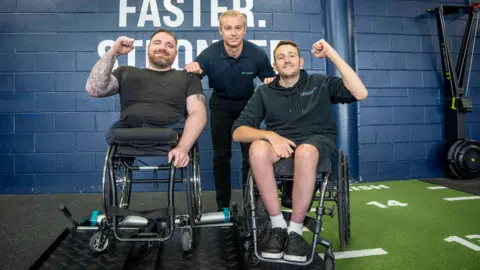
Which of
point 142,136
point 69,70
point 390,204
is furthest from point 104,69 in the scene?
point 390,204

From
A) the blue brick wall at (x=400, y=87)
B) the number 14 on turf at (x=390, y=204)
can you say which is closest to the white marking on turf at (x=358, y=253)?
the number 14 on turf at (x=390, y=204)

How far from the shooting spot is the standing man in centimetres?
231

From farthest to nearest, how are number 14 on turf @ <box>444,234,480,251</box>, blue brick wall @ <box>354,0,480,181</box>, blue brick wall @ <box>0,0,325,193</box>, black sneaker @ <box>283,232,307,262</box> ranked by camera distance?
blue brick wall @ <box>354,0,480,181</box> < blue brick wall @ <box>0,0,325,193</box> < number 14 on turf @ <box>444,234,480,251</box> < black sneaker @ <box>283,232,307,262</box>

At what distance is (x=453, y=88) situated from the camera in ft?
11.8

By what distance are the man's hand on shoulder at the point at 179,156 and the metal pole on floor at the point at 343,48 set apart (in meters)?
2.23

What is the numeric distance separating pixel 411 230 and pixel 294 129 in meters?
1.10


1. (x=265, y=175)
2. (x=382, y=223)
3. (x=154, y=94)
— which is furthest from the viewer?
(x=382, y=223)

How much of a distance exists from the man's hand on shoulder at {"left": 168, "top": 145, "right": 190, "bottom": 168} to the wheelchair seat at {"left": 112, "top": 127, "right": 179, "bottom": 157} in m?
0.04

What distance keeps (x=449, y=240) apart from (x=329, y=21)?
2450 millimetres

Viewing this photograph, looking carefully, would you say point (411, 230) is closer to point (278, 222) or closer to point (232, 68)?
point (278, 222)

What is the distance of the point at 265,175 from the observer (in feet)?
5.09

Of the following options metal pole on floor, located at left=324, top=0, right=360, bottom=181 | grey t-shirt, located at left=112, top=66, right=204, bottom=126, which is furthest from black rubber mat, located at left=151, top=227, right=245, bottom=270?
metal pole on floor, located at left=324, top=0, right=360, bottom=181

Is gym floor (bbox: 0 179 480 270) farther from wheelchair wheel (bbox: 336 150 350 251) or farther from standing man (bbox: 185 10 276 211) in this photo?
standing man (bbox: 185 10 276 211)

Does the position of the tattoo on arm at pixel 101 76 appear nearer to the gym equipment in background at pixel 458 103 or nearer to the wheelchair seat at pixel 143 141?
the wheelchair seat at pixel 143 141
